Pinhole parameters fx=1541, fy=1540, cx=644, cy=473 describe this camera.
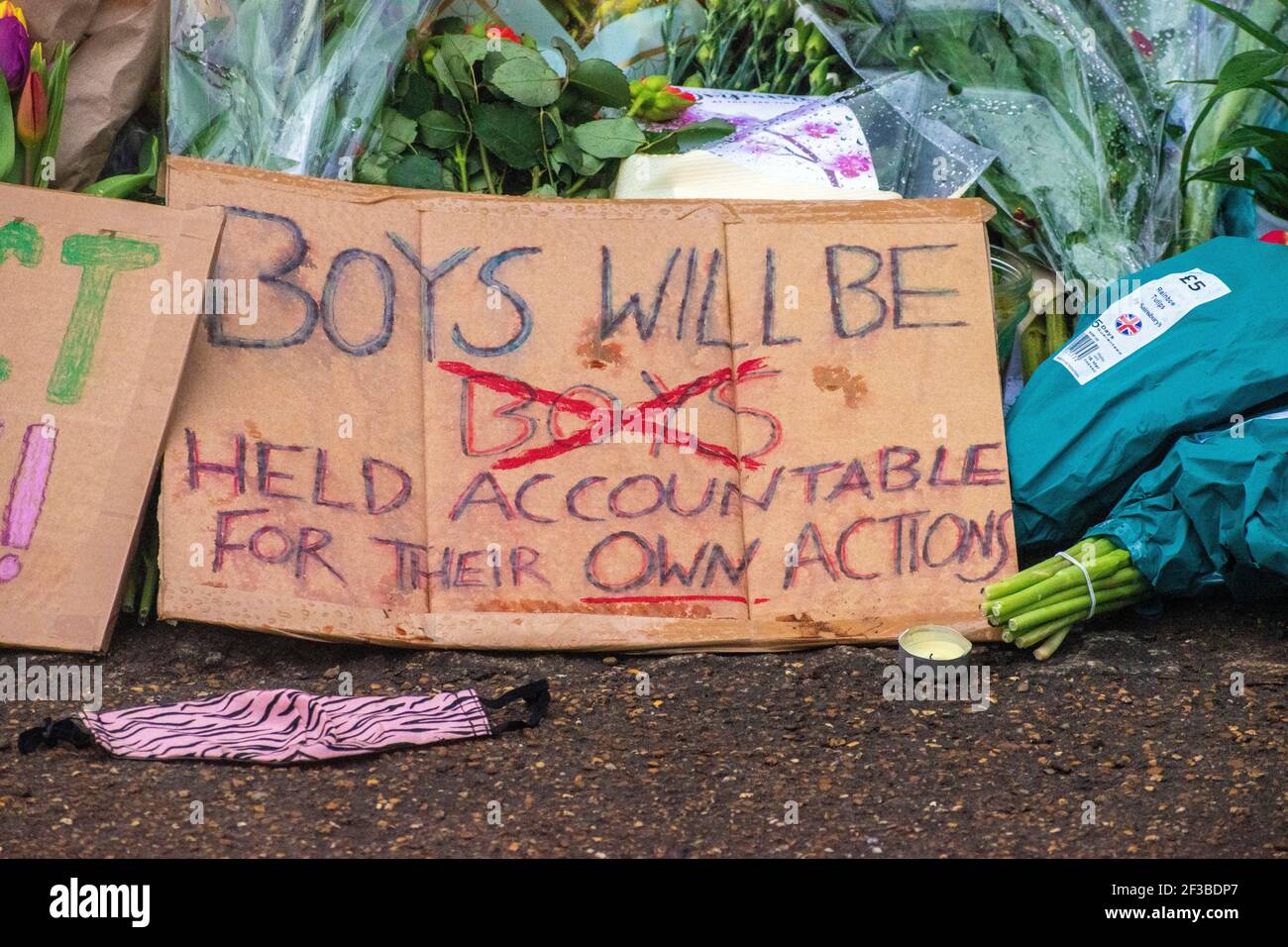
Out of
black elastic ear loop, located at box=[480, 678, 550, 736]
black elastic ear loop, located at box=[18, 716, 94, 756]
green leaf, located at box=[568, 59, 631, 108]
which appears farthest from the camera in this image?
green leaf, located at box=[568, 59, 631, 108]

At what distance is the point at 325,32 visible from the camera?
3947 millimetres

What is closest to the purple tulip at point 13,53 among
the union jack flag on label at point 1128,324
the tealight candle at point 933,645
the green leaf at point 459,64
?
the green leaf at point 459,64

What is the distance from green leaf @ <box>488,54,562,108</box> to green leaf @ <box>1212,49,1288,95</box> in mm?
1680

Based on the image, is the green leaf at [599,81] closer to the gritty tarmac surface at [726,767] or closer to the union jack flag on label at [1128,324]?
the union jack flag on label at [1128,324]

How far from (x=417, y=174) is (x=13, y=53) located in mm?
959

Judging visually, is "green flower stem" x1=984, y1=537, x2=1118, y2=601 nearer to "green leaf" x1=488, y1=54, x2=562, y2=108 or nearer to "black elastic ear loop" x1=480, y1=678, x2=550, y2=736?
"black elastic ear loop" x1=480, y1=678, x2=550, y2=736

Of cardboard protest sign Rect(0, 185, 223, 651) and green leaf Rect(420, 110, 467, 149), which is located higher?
green leaf Rect(420, 110, 467, 149)

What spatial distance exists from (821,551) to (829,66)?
5.44 feet

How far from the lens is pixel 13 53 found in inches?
138

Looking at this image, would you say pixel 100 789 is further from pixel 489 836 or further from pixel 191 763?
pixel 489 836

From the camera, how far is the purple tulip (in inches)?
137

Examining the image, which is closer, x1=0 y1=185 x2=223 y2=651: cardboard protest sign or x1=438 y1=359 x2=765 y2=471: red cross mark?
x1=0 y1=185 x2=223 y2=651: cardboard protest sign

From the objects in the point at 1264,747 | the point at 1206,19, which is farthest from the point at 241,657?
the point at 1206,19

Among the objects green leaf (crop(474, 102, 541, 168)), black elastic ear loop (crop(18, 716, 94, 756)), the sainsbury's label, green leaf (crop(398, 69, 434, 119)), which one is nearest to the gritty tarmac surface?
black elastic ear loop (crop(18, 716, 94, 756))
